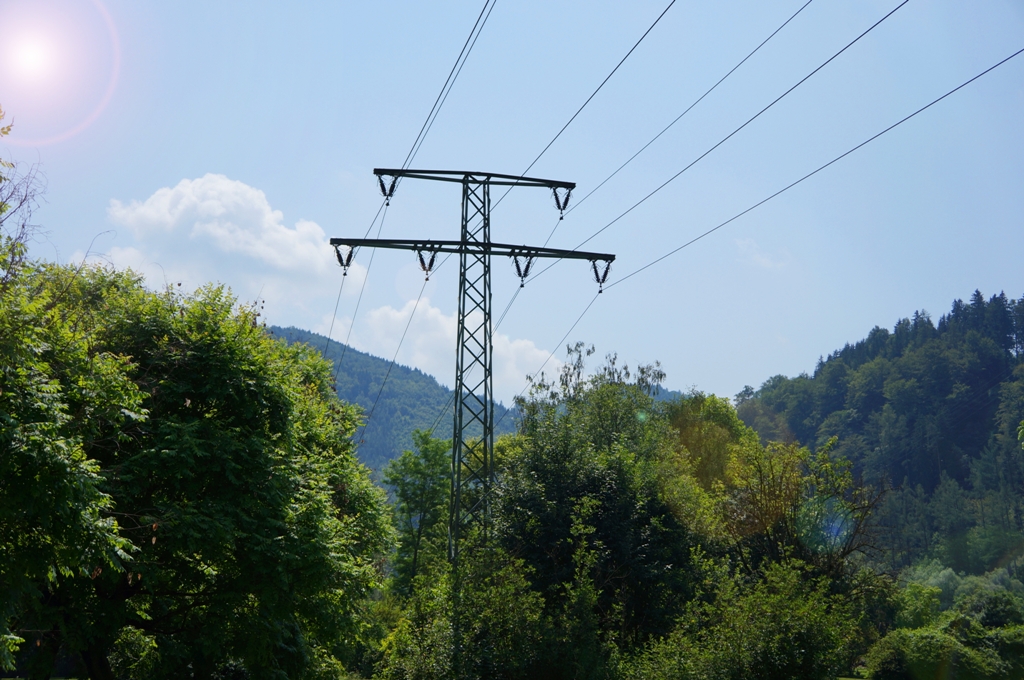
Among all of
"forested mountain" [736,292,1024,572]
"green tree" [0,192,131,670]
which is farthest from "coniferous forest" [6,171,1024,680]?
"forested mountain" [736,292,1024,572]

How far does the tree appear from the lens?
17000 millimetres

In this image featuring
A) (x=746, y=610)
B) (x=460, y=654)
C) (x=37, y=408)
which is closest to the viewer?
(x=37, y=408)

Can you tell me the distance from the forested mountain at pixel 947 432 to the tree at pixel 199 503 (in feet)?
382

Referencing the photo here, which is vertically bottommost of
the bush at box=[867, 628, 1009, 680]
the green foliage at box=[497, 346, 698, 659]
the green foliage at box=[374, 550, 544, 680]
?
the bush at box=[867, 628, 1009, 680]

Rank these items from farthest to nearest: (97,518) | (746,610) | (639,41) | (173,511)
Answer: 1. (746,610)
2. (173,511)
3. (639,41)
4. (97,518)

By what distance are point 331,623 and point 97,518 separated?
30.1ft

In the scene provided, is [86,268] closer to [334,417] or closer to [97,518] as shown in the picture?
[334,417]

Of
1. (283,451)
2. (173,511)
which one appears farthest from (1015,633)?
(173,511)

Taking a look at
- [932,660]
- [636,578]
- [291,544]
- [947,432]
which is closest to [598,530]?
[636,578]

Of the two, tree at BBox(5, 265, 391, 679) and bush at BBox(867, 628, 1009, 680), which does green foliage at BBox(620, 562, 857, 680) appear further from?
bush at BBox(867, 628, 1009, 680)

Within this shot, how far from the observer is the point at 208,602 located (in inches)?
752

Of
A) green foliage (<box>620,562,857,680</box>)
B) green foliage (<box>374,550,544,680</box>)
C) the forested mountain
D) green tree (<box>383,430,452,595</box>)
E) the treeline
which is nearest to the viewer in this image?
green foliage (<box>620,562,857,680</box>)

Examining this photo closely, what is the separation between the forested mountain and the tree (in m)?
116

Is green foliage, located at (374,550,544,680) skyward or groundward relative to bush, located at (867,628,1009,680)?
skyward
